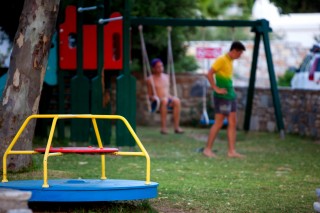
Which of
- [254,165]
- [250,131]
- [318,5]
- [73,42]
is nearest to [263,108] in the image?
[250,131]

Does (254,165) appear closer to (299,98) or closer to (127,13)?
(127,13)

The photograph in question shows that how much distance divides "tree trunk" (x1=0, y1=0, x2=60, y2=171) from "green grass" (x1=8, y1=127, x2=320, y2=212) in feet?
1.94

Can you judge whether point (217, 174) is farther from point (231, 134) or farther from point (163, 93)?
point (163, 93)

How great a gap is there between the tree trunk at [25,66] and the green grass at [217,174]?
591 millimetres

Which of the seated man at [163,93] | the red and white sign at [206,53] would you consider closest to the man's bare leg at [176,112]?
the seated man at [163,93]

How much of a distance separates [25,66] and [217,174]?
9.49ft

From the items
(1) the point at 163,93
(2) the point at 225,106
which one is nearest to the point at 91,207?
(2) the point at 225,106

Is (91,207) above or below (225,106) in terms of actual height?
below

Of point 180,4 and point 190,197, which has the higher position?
point 180,4

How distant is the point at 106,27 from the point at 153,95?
382cm

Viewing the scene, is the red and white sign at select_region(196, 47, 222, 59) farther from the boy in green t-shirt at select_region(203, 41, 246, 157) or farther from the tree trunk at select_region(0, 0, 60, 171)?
the tree trunk at select_region(0, 0, 60, 171)

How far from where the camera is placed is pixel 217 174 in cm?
1097

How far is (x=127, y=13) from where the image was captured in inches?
525

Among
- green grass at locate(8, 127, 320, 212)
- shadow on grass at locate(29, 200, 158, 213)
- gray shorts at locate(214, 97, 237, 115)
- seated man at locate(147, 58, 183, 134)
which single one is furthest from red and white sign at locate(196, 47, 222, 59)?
shadow on grass at locate(29, 200, 158, 213)
